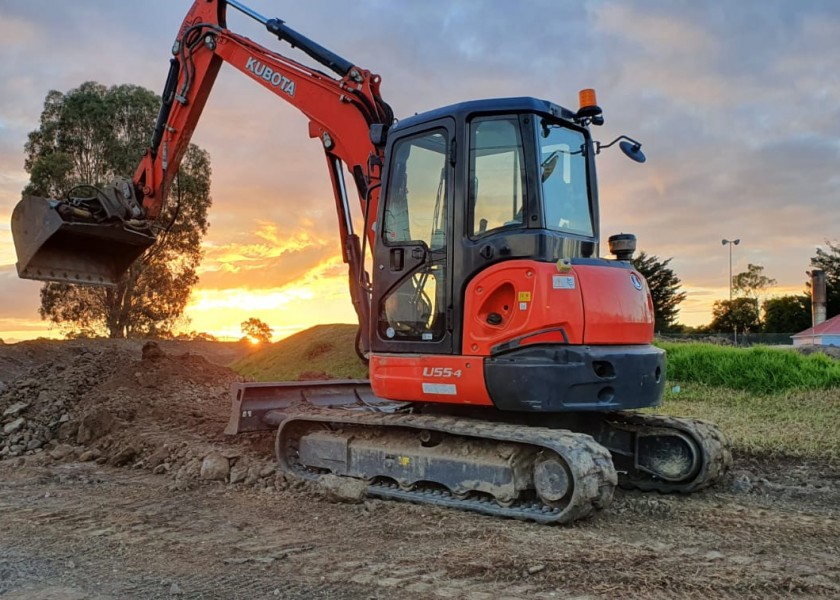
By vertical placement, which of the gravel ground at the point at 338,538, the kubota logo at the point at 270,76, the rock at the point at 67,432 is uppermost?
the kubota logo at the point at 270,76

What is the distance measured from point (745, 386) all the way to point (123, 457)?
423 inches

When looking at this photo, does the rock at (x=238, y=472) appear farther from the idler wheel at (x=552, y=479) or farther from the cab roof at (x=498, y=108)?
the cab roof at (x=498, y=108)

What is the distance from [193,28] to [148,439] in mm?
5045

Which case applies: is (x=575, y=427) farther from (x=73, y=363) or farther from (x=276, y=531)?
(x=73, y=363)

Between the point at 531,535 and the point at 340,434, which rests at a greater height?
the point at 340,434

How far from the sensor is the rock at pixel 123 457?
304 inches

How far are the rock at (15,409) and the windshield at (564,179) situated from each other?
7.62m

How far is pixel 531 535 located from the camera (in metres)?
4.68

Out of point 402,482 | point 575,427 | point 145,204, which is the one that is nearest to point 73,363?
point 145,204

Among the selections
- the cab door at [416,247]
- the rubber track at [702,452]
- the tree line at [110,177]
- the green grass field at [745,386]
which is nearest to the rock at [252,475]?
the cab door at [416,247]

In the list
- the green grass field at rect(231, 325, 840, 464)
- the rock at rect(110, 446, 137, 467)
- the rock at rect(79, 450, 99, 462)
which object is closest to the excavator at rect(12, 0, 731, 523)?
the rock at rect(110, 446, 137, 467)

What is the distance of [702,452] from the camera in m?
5.96

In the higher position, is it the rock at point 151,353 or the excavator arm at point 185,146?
the excavator arm at point 185,146

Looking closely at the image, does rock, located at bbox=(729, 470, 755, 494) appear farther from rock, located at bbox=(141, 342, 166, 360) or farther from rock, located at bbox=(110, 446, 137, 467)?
rock, located at bbox=(141, 342, 166, 360)
